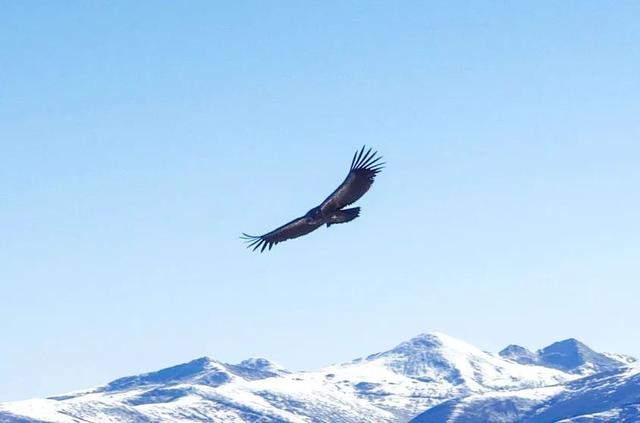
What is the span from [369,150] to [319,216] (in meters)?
4.59

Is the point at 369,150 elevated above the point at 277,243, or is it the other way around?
the point at 369,150

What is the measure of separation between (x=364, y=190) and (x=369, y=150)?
300cm

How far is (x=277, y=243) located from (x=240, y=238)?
96.5 inches

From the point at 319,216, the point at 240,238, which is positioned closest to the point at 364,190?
the point at 319,216

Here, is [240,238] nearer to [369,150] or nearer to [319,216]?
[319,216]

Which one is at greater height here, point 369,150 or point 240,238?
point 369,150

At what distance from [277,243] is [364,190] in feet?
19.3

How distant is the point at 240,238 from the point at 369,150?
8135 millimetres

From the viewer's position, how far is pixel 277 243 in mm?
61438

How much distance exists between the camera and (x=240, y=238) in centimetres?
5984

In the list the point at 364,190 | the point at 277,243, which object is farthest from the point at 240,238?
the point at 364,190

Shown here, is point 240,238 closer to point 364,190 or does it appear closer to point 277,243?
point 277,243

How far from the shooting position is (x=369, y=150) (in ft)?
Result: 200

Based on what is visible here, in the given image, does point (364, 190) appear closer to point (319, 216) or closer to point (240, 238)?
point (319, 216)
